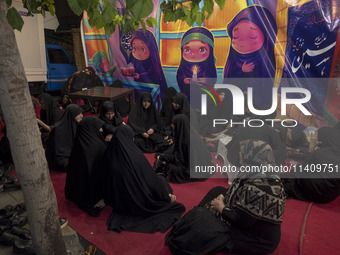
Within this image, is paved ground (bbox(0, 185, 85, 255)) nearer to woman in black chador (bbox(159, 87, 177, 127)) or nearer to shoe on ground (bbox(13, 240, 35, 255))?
shoe on ground (bbox(13, 240, 35, 255))

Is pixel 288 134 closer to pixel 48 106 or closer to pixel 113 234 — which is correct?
pixel 113 234

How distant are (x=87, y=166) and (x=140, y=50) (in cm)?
413

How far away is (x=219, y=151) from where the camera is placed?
397 cm

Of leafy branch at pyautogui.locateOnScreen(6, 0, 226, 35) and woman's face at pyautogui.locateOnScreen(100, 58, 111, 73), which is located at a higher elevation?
leafy branch at pyautogui.locateOnScreen(6, 0, 226, 35)

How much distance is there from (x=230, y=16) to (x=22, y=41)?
5927 mm

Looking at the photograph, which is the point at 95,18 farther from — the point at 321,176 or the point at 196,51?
the point at 196,51

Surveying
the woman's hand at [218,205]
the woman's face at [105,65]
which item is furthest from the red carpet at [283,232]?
the woman's face at [105,65]

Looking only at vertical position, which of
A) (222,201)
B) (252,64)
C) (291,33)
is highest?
(291,33)

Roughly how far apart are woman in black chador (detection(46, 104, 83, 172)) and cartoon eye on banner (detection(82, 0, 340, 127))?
107 inches

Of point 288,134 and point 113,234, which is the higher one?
point 288,134

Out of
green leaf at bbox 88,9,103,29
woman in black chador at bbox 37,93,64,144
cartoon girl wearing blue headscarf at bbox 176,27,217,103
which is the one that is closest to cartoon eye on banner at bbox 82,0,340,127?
cartoon girl wearing blue headscarf at bbox 176,27,217,103

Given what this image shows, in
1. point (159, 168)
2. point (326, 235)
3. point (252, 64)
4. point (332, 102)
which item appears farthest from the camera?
point (252, 64)

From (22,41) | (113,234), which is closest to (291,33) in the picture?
(113,234)

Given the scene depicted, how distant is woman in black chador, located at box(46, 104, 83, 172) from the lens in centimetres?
369
